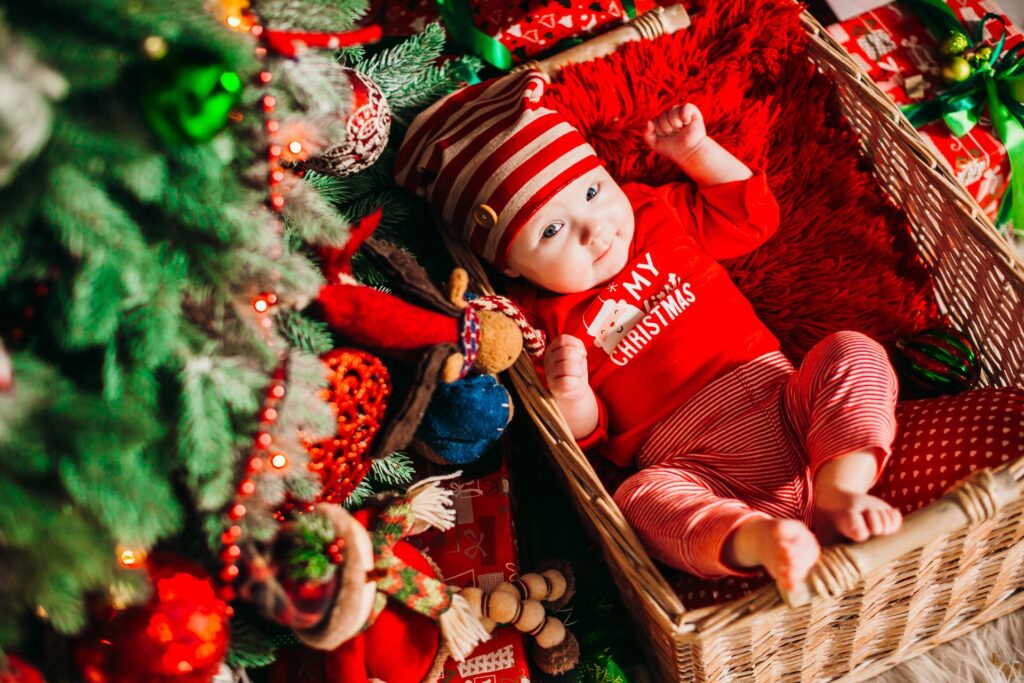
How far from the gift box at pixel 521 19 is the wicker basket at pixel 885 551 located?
0.27 feet

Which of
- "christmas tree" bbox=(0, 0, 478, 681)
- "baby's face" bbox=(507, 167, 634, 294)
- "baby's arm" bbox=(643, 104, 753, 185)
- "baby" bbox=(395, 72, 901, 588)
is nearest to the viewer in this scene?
"christmas tree" bbox=(0, 0, 478, 681)

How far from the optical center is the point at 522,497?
4.53ft

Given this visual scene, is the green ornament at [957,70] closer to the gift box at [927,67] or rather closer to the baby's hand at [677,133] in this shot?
the gift box at [927,67]

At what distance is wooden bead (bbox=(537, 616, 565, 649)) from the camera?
1.08 m

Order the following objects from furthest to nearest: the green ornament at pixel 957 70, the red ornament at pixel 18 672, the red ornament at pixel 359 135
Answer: the green ornament at pixel 957 70
the red ornament at pixel 359 135
the red ornament at pixel 18 672

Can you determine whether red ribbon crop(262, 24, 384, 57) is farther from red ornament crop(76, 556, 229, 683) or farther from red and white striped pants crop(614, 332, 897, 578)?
red and white striped pants crop(614, 332, 897, 578)

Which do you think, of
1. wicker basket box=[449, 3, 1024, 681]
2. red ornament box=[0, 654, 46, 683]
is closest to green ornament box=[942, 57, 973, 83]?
wicker basket box=[449, 3, 1024, 681]

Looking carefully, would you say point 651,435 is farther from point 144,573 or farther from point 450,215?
point 144,573

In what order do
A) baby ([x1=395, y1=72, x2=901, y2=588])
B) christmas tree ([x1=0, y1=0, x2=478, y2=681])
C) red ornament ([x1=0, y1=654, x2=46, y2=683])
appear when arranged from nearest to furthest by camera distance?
christmas tree ([x1=0, y1=0, x2=478, y2=681]), red ornament ([x1=0, y1=654, x2=46, y2=683]), baby ([x1=395, y1=72, x2=901, y2=588])

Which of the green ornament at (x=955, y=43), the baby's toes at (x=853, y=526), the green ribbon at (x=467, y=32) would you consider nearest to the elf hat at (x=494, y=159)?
the green ribbon at (x=467, y=32)

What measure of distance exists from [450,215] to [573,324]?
27 cm

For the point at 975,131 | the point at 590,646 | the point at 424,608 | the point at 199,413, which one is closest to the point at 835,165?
the point at 975,131

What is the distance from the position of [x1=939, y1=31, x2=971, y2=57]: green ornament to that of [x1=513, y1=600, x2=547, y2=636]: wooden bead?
1.27m

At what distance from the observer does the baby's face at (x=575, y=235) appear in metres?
1.12
